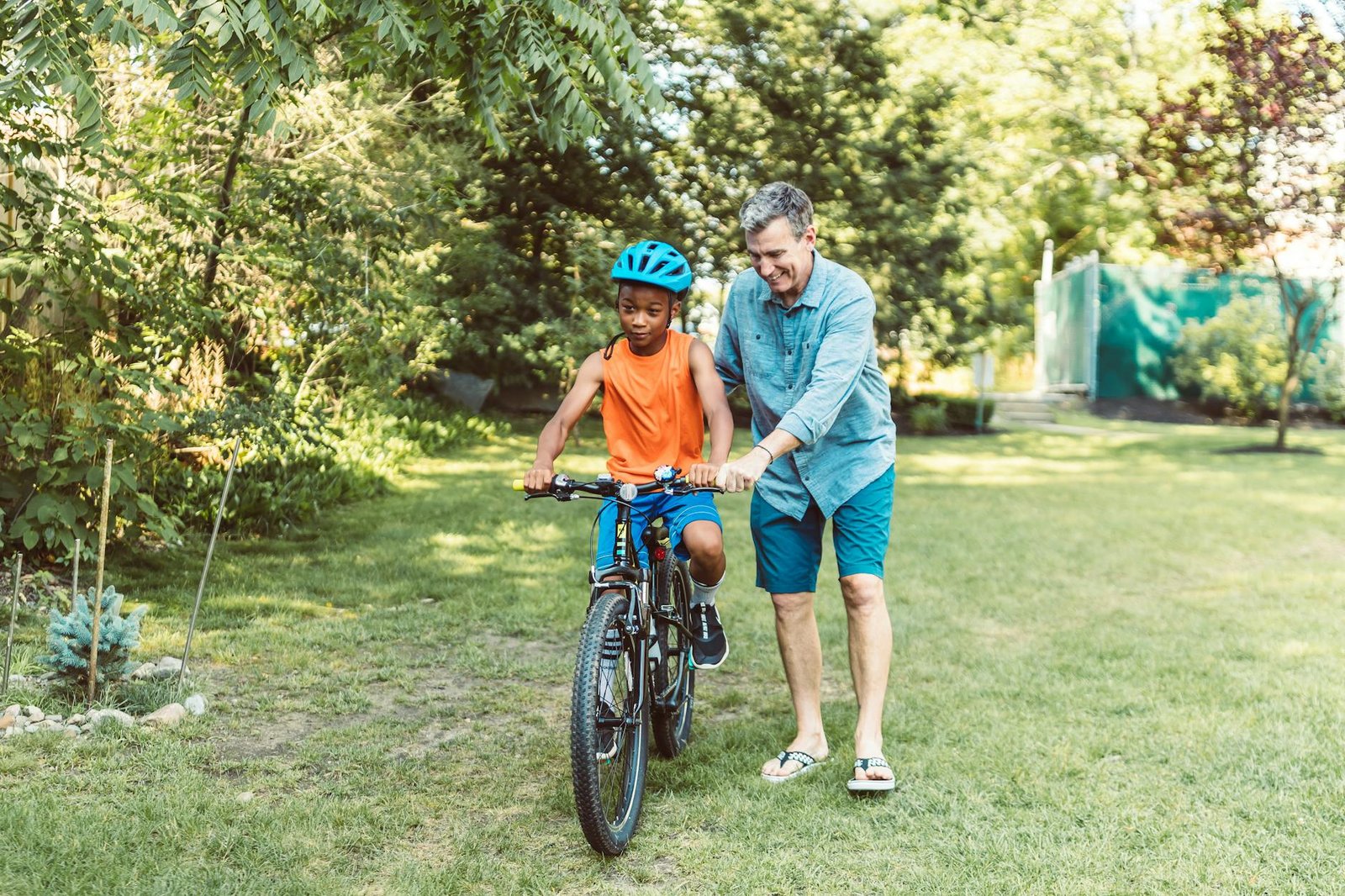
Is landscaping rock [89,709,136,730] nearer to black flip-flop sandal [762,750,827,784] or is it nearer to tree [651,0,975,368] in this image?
black flip-flop sandal [762,750,827,784]

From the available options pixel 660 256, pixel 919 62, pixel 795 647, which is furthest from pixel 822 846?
pixel 919 62

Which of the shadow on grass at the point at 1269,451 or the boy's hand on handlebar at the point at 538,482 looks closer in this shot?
the boy's hand on handlebar at the point at 538,482

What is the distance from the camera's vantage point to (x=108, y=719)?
458 cm

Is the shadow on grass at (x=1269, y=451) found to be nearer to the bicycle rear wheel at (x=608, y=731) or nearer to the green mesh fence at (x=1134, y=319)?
the green mesh fence at (x=1134, y=319)

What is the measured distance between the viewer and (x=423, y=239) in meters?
12.2

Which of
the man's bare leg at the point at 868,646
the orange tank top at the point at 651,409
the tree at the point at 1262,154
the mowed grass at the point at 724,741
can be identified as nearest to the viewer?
the mowed grass at the point at 724,741

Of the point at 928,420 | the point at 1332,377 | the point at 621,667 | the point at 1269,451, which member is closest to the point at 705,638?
the point at 621,667

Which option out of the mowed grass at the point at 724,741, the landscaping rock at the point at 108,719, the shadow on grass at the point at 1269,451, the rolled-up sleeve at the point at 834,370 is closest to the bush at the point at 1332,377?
the shadow on grass at the point at 1269,451

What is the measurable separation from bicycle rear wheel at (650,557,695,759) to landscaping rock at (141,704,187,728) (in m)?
1.81

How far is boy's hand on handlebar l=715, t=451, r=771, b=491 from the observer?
11.6ft

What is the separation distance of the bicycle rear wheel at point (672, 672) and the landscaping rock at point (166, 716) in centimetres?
181

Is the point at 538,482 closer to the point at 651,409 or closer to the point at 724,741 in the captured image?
the point at 651,409

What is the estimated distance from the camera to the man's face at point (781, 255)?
162 inches

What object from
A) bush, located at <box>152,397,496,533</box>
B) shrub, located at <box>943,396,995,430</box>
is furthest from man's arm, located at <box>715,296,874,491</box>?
shrub, located at <box>943,396,995,430</box>
